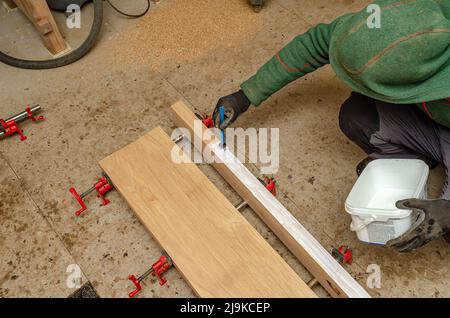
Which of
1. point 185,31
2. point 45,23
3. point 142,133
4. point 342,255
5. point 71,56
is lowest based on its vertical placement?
point 342,255

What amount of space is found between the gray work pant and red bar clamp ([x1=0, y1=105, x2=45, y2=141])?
1400mm

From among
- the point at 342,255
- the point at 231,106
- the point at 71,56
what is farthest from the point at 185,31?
the point at 342,255

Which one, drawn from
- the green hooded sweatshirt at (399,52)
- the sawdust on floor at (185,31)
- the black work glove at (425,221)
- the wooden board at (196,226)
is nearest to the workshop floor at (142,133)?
the sawdust on floor at (185,31)

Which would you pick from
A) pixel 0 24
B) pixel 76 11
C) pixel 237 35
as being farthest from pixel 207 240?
pixel 0 24

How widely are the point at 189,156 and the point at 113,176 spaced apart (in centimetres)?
36

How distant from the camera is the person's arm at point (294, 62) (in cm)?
164

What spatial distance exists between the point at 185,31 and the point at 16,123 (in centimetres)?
98

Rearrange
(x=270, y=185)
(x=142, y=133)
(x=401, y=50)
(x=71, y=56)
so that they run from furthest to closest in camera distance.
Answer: (x=71, y=56) → (x=142, y=133) → (x=270, y=185) → (x=401, y=50)

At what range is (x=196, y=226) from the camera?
1.71m

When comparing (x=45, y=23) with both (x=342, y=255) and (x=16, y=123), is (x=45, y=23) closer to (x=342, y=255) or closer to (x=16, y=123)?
(x=16, y=123)

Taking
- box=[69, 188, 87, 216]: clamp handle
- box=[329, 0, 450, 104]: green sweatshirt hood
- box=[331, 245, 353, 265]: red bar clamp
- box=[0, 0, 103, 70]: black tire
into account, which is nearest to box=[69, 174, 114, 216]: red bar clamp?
box=[69, 188, 87, 216]: clamp handle

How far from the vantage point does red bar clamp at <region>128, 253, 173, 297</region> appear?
1663 mm

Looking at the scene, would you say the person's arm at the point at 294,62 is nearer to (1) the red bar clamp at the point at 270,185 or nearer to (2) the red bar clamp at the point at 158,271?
(1) the red bar clamp at the point at 270,185

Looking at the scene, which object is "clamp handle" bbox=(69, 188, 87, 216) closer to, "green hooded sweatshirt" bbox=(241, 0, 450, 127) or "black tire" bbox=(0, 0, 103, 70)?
"black tire" bbox=(0, 0, 103, 70)
